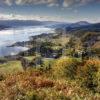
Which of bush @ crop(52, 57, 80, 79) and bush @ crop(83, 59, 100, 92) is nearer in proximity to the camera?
bush @ crop(83, 59, 100, 92)

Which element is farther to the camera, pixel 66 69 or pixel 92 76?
pixel 66 69

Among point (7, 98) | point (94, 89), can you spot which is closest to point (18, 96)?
point (7, 98)

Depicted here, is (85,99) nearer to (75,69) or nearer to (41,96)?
(41,96)

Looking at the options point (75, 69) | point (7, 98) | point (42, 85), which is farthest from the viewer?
point (75, 69)

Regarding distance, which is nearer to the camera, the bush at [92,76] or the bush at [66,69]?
the bush at [92,76]

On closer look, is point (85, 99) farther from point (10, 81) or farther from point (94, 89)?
point (94, 89)

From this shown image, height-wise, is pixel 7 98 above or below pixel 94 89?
above

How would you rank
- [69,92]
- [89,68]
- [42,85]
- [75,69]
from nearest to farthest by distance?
1. [69,92]
2. [42,85]
3. [89,68]
4. [75,69]

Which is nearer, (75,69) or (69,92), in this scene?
(69,92)

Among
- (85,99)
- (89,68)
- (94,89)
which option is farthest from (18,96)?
(89,68)
